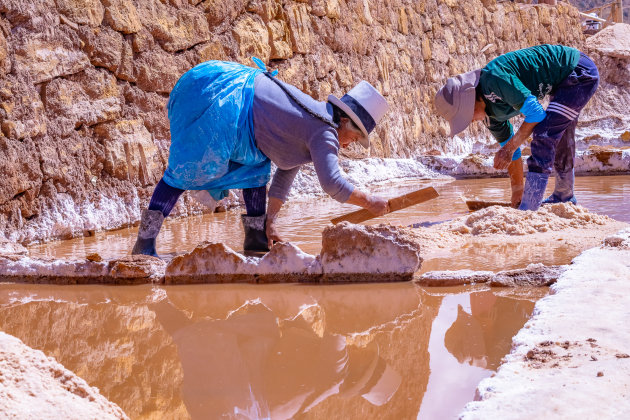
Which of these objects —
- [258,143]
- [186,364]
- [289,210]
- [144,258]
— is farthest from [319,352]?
[289,210]

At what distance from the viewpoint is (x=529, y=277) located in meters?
2.04

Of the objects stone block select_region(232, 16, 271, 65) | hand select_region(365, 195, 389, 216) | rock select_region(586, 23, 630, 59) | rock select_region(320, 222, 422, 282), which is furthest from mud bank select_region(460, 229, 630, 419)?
rock select_region(586, 23, 630, 59)

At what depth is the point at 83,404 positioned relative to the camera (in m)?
0.95

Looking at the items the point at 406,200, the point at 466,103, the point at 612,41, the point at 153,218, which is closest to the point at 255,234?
the point at 153,218

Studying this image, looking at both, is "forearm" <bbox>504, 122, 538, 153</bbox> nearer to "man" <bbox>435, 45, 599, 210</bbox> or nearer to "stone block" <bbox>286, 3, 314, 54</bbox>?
"man" <bbox>435, 45, 599, 210</bbox>

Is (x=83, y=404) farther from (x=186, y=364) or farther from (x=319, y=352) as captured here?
(x=319, y=352)

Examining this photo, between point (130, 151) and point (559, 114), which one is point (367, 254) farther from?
point (130, 151)

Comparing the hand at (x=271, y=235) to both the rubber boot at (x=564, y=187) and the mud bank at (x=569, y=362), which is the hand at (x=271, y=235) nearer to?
the mud bank at (x=569, y=362)

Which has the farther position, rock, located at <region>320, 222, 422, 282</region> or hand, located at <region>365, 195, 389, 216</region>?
hand, located at <region>365, 195, 389, 216</region>

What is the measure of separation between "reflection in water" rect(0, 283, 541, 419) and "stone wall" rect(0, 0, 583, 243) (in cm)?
143

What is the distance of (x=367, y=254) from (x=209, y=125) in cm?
90

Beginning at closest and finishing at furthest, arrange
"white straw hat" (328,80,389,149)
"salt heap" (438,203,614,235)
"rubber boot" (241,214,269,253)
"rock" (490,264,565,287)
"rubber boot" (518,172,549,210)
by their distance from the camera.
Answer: "rock" (490,264,565,287) → "white straw hat" (328,80,389,149) → "rubber boot" (241,214,269,253) → "salt heap" (438,203,614,235) → "rubber boot" (518,172,549,210)

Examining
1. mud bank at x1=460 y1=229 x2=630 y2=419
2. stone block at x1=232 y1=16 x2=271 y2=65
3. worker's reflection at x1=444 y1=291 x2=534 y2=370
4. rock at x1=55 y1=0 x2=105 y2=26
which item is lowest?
worker's reflection at x1=444 y1=291 x2=534 y2=370

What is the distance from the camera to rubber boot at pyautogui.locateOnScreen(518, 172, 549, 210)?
349 cm
